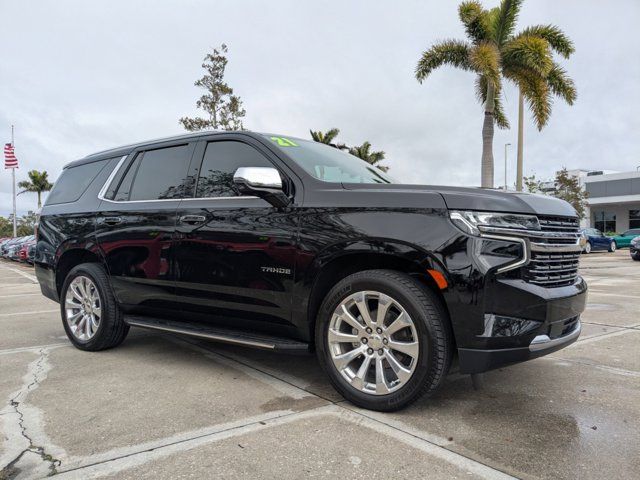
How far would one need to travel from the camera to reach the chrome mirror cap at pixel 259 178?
3.33 metres

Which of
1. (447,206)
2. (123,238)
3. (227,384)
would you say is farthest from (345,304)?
(123,238)

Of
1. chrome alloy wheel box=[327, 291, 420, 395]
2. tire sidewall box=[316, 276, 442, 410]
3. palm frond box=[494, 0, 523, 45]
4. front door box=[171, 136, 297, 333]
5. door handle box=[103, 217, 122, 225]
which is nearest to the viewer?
tire sidewall box=[316, 276, 442, 410]

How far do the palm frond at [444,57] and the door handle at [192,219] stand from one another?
15803mm

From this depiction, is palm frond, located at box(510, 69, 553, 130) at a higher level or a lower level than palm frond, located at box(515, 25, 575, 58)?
lower

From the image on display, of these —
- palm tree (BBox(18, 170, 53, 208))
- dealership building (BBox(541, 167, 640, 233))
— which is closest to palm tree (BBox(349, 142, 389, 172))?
dealership building (BBox(541, 167, 640, 233))

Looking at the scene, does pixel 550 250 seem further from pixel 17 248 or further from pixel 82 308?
pixel 17 248

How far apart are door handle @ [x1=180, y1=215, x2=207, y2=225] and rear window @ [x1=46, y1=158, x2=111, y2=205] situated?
62.8 inches

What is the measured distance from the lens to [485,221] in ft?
9.37

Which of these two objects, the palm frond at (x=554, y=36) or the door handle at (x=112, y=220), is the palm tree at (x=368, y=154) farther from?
the door handle at (x=112, y=220)

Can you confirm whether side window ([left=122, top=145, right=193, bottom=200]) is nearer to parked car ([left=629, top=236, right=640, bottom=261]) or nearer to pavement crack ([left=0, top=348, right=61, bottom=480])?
pavement crack ([left=0, top=348, right=61, bottom=480])

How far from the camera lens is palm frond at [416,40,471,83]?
1772 cm

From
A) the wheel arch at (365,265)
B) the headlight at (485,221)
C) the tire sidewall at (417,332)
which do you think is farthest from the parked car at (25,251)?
the headlight at (485,221)

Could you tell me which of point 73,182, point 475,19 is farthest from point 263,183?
point 475,19

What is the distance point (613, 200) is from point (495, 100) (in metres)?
39.2
